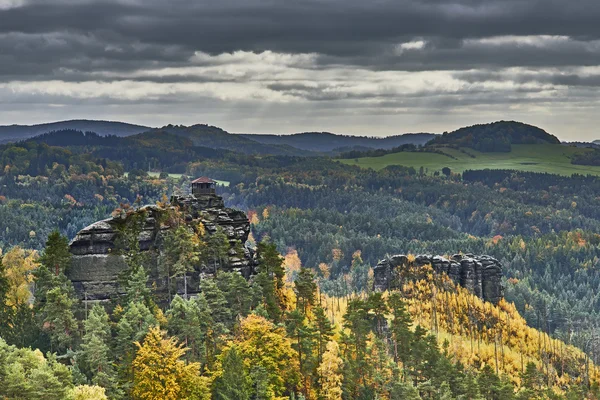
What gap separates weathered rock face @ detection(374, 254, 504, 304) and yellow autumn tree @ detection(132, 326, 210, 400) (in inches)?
3832

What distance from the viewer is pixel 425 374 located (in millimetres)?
114812

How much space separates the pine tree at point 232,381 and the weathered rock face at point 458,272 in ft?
302

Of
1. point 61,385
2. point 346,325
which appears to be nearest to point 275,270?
point 346,325

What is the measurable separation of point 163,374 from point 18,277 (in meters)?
52.9

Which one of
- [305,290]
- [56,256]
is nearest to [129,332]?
[56,256]

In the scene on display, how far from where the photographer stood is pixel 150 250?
116 meters

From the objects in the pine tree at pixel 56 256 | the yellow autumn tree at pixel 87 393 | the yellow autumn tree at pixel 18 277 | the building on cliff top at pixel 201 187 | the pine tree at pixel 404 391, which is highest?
the building on cliff top at pixel 201 187

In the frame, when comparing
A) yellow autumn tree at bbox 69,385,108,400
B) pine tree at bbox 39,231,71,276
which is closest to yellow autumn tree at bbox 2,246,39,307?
pine tree at bbox 39,231,71,276

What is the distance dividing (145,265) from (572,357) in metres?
99.6

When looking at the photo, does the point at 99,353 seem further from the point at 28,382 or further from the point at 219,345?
the point at 28,382

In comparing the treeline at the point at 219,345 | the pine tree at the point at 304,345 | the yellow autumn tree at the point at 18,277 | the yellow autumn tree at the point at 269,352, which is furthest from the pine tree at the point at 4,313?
the pine tree at the point at 304,345

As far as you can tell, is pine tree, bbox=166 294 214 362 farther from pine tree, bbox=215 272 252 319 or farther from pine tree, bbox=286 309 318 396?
pine tree, bbox=286 309 318 396

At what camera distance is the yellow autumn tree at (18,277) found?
4791 inches

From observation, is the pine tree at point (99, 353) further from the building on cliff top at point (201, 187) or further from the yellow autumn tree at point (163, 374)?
the building on cliff top at point (201, 187)
